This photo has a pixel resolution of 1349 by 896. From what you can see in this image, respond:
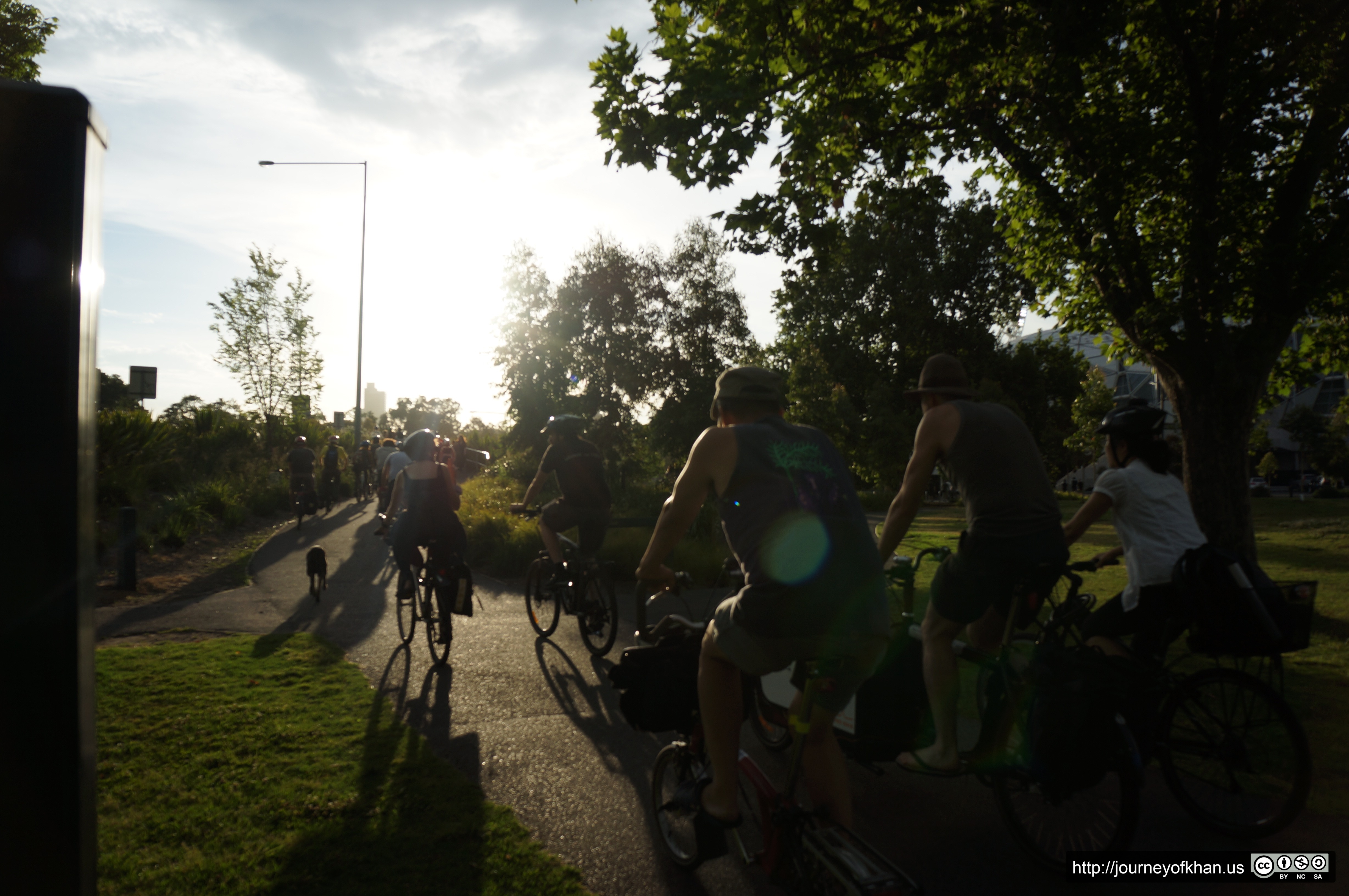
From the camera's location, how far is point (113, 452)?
Answer: 53.1ft

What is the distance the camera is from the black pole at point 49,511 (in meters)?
0.95

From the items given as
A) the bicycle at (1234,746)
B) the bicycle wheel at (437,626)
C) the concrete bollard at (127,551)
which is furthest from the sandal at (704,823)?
the concrete bollard at (127,551)

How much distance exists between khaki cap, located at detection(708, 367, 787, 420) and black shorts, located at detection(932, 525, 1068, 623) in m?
1.32

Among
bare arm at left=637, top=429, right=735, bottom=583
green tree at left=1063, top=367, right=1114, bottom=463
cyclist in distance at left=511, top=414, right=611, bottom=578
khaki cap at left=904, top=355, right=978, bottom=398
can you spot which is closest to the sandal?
bare arm at left=637, top=429, right=735, bottom=583

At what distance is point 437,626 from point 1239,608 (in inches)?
234

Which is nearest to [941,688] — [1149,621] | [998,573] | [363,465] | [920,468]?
[998,573]

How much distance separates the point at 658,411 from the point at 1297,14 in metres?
23.8

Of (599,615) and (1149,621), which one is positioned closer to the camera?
A: (1149,621)

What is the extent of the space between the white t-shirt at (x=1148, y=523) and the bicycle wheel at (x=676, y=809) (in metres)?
2.29

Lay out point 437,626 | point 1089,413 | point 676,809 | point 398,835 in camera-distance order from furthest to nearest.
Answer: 1. point 1089,413
2. point 437,626
3. point 398,835
4. point 676,809

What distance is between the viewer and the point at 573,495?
8.04m

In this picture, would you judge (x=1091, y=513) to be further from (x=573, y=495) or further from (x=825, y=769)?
(x=573, y=495)

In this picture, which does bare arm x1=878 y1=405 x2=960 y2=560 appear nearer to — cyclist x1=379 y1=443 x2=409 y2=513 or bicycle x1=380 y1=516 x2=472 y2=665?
bicycle x1=380 y1=516 x2=472 y2=665

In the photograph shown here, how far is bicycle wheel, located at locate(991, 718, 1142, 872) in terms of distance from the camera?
330 cm
